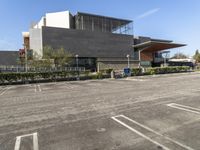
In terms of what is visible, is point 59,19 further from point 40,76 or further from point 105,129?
point 105,129

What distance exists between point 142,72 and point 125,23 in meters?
26.3

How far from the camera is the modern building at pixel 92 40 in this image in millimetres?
41931

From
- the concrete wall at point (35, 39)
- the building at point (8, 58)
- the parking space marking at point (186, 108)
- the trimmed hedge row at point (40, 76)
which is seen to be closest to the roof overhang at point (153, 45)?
the trimmed hedge row at point (40, 76)

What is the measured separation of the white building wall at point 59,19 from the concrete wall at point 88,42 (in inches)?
175

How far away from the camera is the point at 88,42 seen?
4622 centimetres

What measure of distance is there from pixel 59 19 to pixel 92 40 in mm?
11632

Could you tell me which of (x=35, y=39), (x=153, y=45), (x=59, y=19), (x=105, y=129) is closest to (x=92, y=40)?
(x=59, y=19)

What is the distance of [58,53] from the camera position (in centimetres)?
3519

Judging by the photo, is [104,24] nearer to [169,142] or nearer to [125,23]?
[125,23]

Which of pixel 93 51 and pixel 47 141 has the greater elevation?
pixel 93 51

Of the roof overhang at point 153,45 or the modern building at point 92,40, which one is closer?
the modern building at point 92,40

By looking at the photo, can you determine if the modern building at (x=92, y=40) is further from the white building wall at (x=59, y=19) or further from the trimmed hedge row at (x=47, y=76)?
the trimmed hedge row at (x=47, y=76)

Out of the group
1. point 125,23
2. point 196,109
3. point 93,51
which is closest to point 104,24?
point 125,23

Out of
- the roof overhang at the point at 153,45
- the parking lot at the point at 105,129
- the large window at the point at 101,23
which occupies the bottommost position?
the parking lot at the point at 105,129
